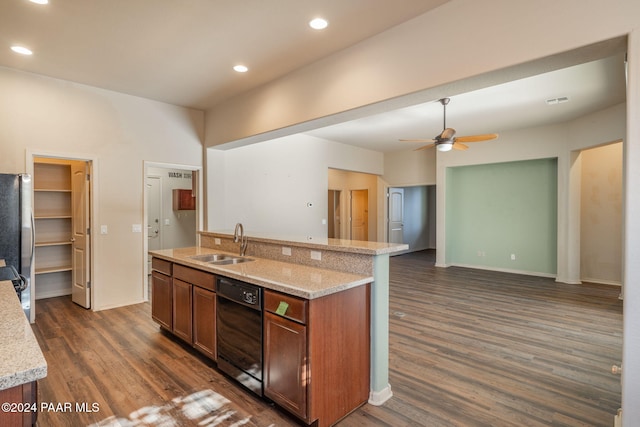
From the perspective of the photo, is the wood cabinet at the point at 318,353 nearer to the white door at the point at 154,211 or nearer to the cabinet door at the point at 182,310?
the cabinet door at the point at 182,310

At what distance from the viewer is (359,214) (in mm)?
10781

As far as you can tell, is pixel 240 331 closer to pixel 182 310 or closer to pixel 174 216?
pixel 182 310

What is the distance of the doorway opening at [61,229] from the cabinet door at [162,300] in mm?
1538

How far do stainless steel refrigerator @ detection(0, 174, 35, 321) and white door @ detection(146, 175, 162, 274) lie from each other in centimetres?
306

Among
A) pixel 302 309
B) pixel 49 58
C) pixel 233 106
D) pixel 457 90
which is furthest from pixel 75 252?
pixel 457 90

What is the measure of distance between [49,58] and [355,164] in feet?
20.3

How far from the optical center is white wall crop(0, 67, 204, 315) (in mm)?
3906

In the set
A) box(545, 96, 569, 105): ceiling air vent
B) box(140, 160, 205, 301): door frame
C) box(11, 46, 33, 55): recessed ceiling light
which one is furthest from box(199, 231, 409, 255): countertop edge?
box(545, 96, 569, 105): ceiling air vent

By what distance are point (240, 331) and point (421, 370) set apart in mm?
1602

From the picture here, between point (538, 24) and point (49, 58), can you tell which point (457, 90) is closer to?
point (538, 24)

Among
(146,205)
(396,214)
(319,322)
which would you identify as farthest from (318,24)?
(396,214)

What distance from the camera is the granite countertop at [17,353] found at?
911 millimetres

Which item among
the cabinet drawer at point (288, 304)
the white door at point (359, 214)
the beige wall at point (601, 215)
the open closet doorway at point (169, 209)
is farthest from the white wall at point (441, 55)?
the white door at point (359, 214)

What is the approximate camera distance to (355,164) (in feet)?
27.5
